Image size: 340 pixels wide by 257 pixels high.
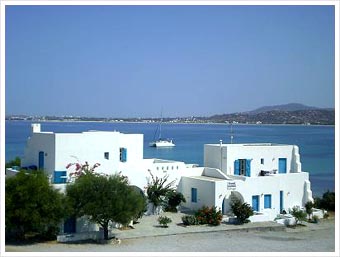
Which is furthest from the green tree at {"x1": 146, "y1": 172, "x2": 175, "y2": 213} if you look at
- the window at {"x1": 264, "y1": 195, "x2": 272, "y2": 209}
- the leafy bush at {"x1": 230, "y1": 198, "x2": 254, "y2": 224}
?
the window at {"x1": 264, "y1": 195, "x2": 272, "y2": 209}

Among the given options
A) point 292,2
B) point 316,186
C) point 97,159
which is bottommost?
point 316,186

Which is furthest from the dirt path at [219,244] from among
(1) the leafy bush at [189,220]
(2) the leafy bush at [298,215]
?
(2) the leafy bush at [298,215]

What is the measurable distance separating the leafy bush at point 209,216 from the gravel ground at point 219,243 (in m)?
0.74

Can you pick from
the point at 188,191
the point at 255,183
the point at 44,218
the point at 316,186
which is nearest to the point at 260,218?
the point at 255,183

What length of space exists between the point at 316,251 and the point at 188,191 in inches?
267

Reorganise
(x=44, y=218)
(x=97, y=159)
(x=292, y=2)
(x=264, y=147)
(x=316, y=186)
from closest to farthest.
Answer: (x=292, y=2), (x=44, y=218), (x=97, y=159), (x=264, y=147), (x=316, y=186)

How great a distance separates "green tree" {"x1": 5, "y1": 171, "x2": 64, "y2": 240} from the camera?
15.7 m

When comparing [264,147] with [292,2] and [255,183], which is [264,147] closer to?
[255,183]

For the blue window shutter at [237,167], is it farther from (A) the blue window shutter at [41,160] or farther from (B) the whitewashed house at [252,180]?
(A) the blue window shutter at [41,160]

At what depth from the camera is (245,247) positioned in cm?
1684

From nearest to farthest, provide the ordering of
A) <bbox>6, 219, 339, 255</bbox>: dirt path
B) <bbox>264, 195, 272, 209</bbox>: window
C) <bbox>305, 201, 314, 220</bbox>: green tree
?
<bbox>6, 219, 339, 255</bbox>: dirt path → <bbox>264, 195, 272, 209</bbox>: window → <bbox>305, 201, 314, 220</bbox>: green tree

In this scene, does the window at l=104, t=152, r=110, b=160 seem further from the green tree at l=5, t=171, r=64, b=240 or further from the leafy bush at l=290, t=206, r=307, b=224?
the leafy bush at l=290, t=206, r=307, b=224

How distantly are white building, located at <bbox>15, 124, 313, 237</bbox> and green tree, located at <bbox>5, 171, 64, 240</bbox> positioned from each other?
1430 millimetres

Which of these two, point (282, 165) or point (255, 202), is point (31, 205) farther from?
point (282, 165)
